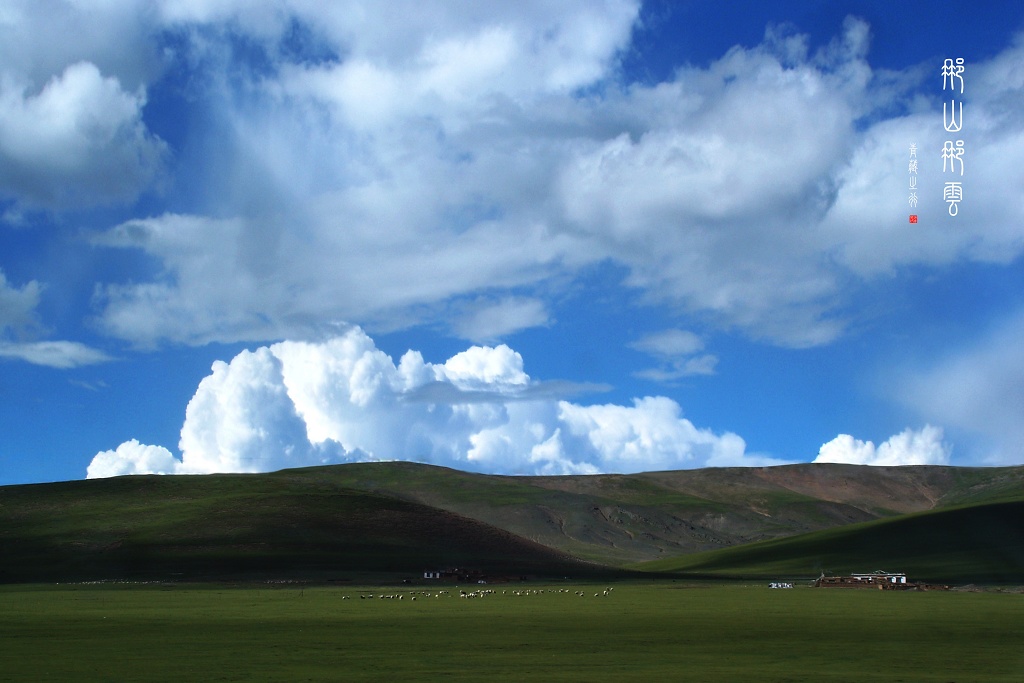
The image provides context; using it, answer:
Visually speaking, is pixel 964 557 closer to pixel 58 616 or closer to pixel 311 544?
pixel 311 544

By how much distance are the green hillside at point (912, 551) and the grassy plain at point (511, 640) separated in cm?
6827

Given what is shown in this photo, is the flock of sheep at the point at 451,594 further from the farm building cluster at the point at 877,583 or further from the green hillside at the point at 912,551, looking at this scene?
the green hillside at the point at 912,551

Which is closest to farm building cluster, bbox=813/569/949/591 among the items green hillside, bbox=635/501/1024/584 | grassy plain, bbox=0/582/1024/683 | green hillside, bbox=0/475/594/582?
green hillside, bbox=635/501/1024/584

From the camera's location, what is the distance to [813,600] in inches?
3391

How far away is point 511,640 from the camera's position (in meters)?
45.5

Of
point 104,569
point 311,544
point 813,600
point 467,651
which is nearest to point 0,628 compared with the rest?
point 467,651

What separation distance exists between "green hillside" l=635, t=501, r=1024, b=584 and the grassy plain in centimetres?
6827

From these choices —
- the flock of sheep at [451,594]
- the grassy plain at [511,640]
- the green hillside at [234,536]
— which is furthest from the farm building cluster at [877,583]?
the green hillside at [234,536]

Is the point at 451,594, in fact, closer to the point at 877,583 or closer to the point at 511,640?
the point at 511,640

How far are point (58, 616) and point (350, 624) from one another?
21893 mm

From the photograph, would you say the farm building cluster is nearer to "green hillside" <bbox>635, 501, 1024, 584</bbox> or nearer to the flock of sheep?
"green hillside" <bbox>635, 501, 1024, 584</bbox>

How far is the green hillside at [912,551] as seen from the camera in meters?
146

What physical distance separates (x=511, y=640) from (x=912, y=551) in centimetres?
13571

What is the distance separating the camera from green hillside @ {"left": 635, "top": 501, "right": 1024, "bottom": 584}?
480 ft
